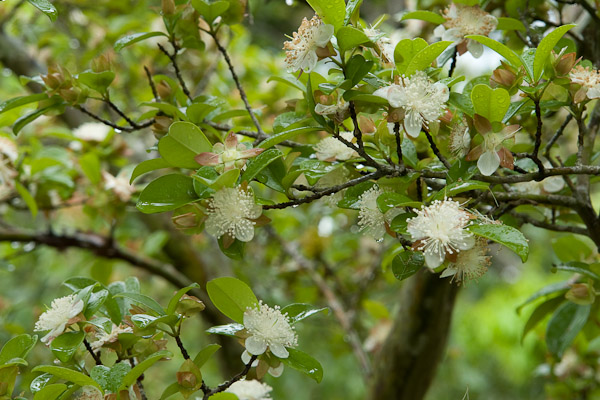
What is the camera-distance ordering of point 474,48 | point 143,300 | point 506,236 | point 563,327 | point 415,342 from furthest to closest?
point 415,342 → point 563,327 → point 474,48 → point 143,300 → point 506,236

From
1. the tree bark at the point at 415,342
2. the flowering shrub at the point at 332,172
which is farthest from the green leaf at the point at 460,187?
the tree bark at the point at 415,342

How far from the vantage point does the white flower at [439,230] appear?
0.53 metres

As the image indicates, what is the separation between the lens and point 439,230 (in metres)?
0.53

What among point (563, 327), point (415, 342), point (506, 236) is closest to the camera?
point (506, 236)

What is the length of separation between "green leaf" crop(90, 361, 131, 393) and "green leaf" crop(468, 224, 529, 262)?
0.37m

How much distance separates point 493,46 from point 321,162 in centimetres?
22

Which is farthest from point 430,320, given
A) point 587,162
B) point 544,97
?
point 544,97

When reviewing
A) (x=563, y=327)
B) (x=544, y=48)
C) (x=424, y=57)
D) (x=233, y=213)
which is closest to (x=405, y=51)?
(x=424, y=57)

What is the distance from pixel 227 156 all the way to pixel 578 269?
1.57 feet

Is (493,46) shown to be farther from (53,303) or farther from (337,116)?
(53,303)

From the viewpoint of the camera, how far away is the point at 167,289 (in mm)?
2270

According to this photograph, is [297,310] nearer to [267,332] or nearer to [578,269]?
[267,332]

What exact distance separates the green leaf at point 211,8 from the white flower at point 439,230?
0.39 m

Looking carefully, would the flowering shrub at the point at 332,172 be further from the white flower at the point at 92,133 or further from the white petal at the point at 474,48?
the white flower at the point at 92,133
